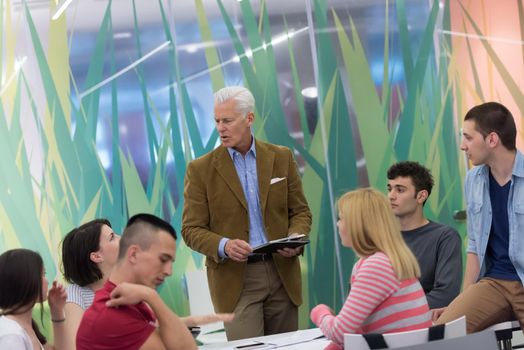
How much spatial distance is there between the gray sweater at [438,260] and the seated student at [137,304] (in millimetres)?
1824

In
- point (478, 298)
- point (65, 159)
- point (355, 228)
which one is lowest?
point (478, 298)

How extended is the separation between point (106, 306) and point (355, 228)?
917 millimetres

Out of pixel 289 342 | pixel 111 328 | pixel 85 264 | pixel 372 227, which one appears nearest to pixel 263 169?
pixel 85 264

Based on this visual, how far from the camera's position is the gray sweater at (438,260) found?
13.3 ft

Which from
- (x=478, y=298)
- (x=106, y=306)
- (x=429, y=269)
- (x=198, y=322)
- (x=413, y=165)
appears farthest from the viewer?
(x=413, y=165)

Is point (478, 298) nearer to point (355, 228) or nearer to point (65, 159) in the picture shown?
point (355, 228)

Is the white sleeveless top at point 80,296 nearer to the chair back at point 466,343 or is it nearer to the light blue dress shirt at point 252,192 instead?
the light blue dress shirt at point 252,192

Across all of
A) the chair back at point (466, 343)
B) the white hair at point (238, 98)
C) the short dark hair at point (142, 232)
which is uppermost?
the white hair at point (238, 98)

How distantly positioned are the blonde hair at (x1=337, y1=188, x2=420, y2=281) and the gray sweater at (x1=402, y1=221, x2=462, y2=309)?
1206 mm

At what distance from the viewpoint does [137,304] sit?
99.3 inches

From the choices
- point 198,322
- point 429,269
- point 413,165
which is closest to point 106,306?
point 198,322

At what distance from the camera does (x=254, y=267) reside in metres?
4.25

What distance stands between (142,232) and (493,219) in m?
2.01

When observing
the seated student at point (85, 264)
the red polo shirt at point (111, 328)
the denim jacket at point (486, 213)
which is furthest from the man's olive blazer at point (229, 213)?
the red polo shirt at point (111, 328)
